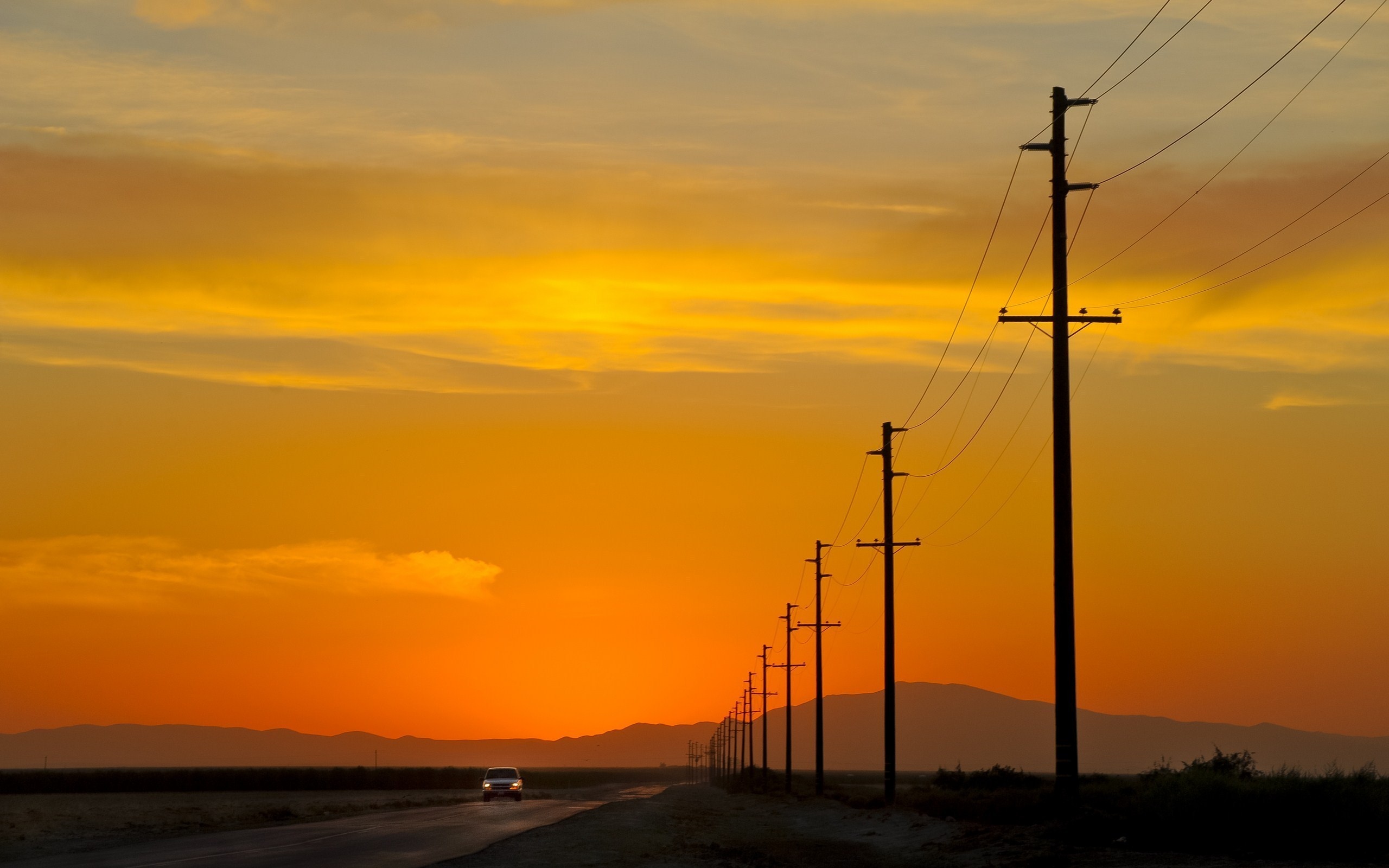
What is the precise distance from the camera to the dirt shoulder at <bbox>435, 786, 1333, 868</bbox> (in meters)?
27.0

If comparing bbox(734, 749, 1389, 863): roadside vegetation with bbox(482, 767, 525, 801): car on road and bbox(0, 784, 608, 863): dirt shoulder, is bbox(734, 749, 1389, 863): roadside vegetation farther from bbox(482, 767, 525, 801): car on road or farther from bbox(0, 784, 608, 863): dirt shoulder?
bbox(482, 767, 525, 801): car on road

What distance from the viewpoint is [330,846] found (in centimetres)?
3488

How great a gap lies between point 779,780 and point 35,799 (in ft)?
215

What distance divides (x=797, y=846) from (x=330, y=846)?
1289 centimetres

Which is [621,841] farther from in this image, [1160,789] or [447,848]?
[1160,789]

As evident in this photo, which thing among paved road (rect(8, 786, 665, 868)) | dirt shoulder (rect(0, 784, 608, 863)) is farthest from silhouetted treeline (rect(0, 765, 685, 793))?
paved road (rect(8, 786, 665, 868))

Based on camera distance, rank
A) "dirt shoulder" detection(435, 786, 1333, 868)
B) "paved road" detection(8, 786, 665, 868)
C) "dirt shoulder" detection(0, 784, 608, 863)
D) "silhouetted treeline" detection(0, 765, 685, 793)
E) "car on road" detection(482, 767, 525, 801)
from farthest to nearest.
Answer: "silhouetted treeline" detection(0, 765, 685, 793) → "car on road" detection(482, 767, 525, 801) → "dirt shoulder" detection(0, 784, 608, 863) → "paved road" detection(8, 786, 665, 868) → "dirt shoulder" detection(435, 786, 1333, 868)

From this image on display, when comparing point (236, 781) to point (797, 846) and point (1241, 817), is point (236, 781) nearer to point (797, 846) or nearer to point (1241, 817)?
point (797, 846)

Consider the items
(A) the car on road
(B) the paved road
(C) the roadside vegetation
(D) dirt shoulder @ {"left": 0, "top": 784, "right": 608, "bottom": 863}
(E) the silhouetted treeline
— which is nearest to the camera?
(C) the roadside vegetation

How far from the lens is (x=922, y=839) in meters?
37.3

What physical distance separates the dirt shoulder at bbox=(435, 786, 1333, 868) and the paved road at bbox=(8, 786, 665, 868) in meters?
1.36

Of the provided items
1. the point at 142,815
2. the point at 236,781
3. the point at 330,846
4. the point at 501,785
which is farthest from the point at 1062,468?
the point at 236,781

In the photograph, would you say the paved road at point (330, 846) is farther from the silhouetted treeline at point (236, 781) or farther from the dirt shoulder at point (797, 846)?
the silhouetted treeline at point (236, 781)

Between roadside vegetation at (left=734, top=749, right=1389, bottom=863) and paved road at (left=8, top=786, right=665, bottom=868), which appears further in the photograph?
paved road at (left=8, top=786, right=665, bottom=868)
